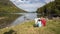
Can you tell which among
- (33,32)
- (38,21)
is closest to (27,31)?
(33,32)

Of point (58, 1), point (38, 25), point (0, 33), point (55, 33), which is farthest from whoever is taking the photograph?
point (58, 1)

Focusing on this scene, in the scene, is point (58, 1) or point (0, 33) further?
point (58, 1)

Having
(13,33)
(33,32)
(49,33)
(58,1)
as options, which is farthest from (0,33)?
(58,1)

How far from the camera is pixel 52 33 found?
1745cm

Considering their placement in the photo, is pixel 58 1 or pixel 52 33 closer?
pixel 52 33

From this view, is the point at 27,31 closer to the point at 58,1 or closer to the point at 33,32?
the point at 33,32

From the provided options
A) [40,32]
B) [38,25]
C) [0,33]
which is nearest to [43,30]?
[40,32]

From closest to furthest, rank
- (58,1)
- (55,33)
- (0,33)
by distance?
(55,33)
(0,33)
(58,1)

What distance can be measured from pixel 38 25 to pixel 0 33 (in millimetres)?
4098

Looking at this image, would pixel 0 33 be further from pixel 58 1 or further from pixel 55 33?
pixel 58 1

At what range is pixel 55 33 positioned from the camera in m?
17.4

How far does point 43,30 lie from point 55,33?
1.24 m

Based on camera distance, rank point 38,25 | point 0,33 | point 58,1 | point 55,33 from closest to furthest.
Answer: point 55,33, point 0,33, point 38,25, point 58,1

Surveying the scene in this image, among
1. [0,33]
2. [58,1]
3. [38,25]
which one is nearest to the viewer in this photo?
[0,33]
